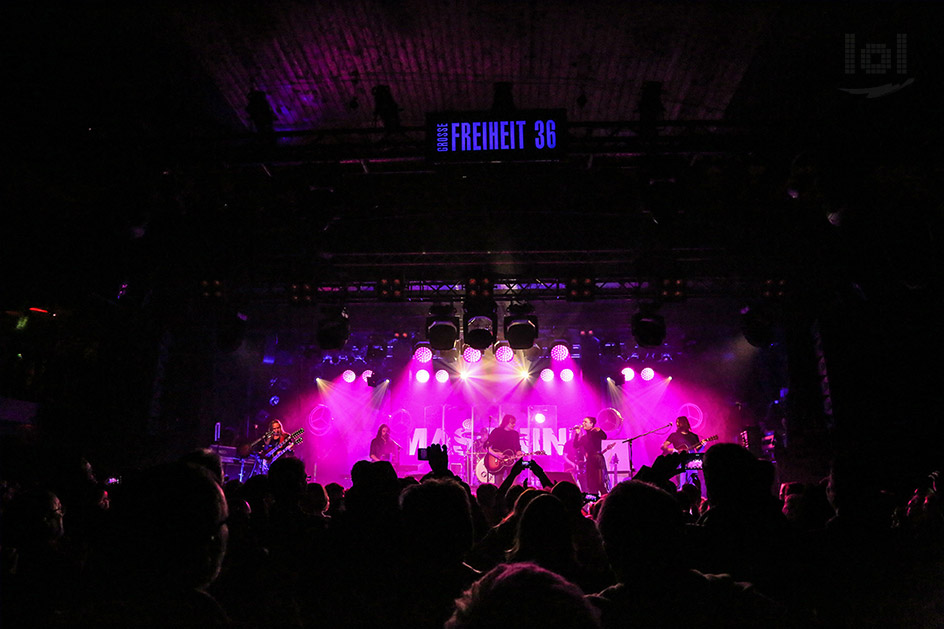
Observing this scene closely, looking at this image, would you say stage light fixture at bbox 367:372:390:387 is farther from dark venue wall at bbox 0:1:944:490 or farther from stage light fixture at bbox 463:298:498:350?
stage light fixture at bbox 463:298:498:350

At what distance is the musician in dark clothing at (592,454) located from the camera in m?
12.2

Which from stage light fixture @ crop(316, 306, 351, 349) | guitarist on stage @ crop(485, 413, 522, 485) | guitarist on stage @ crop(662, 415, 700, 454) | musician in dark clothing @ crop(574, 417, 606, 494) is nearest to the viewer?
stage light fixture @ crop(316, 306, 351, 349)

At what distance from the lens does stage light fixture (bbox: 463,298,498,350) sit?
401 inches

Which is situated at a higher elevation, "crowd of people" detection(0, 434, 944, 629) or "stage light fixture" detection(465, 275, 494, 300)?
"stage light fixture" detection(465, 275, 494, 300)

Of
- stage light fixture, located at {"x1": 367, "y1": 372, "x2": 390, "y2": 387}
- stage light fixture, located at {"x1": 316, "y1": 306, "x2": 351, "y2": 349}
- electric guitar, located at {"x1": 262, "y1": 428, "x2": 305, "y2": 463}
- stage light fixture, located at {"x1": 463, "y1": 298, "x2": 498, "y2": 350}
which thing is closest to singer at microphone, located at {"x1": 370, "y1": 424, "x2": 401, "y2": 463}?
electric guitar, located at {"x1": 262, "y1": 428, "x2": 305, "y2": 463}

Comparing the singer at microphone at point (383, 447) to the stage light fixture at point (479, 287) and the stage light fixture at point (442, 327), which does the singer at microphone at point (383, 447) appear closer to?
the stage light fixture at point (442, 327)

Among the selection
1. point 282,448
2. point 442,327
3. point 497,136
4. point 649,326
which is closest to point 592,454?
point 649,326

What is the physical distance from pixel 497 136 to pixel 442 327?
16.1 feet

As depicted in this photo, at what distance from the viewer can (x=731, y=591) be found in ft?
6.12

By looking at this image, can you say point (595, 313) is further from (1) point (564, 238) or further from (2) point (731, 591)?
(2) point (731, 591)

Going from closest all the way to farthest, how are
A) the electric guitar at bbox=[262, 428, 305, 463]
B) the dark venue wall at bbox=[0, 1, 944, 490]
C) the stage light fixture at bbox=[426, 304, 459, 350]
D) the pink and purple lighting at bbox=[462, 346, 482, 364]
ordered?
the dark venue wall at bbox=[0, 1, 944, 490] → the stage light fixture at bbox=[426, 304, 459, 350] → the electric guitar at bbox=[262, 428, 305, 463] → the pink and purple lighting at bbox=[462, 346, 482, 364]

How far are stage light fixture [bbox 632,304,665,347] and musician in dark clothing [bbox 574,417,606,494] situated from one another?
2.63 metres

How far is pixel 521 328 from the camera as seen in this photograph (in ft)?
34.8

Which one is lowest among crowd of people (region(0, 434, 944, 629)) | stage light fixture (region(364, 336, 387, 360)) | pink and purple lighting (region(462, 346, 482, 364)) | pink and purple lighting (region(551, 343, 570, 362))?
crowd of people (region(0, 434, 944, 629))
